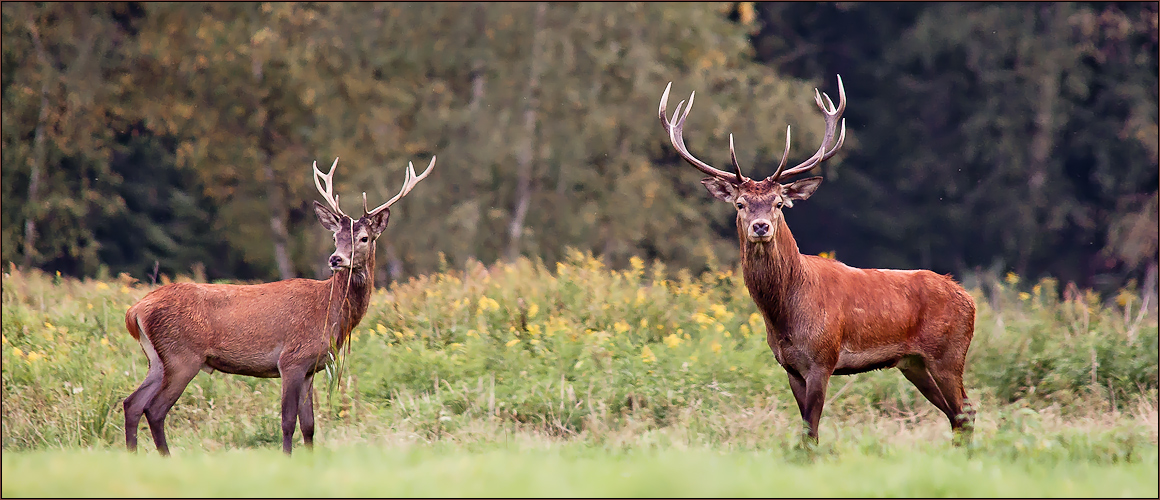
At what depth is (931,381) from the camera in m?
9.30

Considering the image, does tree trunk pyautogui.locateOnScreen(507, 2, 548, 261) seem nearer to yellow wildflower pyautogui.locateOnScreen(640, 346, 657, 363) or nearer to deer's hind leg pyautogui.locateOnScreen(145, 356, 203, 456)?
yellow wildflower pyautogui.locateOnScreen(640, 346, 657, 363)

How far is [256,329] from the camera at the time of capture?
365 inches

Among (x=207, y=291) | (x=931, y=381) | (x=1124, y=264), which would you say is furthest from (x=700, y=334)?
(x=1124, y=264)

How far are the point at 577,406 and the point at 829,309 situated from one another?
234 centimetres

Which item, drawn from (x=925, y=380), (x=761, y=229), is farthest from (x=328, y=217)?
(x=925, y=380)

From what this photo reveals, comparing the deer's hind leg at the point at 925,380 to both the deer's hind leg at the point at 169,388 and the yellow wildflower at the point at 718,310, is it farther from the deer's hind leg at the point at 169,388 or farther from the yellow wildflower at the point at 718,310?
the deer's hind leg at the point at 169,388

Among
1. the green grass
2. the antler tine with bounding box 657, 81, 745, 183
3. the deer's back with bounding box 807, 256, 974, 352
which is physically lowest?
the green grass

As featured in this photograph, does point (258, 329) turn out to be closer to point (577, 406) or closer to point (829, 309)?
point (577, 406)

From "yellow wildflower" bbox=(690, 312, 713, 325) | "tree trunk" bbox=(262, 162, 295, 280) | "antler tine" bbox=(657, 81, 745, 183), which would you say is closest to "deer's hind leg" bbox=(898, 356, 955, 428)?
"antler tine" bbox=(657, 81, 745, 183)

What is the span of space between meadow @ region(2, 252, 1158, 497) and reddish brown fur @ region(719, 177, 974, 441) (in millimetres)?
460

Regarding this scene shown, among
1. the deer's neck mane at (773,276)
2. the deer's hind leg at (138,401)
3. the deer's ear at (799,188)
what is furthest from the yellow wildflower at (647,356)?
the deer's hind leg at (138,401)

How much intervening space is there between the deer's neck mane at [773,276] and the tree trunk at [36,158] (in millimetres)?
19753

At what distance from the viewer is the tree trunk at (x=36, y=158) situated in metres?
24.8

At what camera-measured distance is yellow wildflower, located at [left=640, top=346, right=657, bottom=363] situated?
35.3 ft
